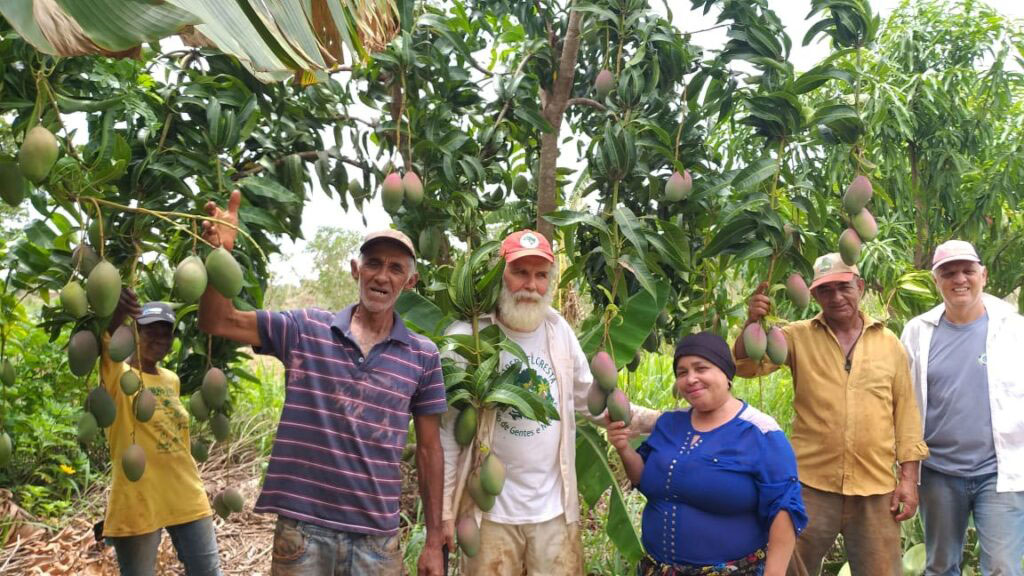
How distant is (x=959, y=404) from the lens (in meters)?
3.10

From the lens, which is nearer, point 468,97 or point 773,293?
point 773,293

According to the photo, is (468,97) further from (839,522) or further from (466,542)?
(839,522)

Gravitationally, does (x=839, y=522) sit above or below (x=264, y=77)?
below

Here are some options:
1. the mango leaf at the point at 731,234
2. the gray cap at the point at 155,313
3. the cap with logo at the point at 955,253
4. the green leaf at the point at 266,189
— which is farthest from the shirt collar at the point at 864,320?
the gray cap at the point at 155,313

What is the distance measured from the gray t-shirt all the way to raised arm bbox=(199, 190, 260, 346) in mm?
2408

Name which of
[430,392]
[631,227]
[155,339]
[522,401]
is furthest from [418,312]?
[155,339]

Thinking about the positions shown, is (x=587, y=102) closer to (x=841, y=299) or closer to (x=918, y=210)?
(x=841, y=299)

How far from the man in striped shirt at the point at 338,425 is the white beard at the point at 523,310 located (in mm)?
399

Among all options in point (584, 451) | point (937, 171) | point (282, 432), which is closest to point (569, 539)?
point (584, 451)

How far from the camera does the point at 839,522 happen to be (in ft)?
10.1

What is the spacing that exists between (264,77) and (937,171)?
4513mm

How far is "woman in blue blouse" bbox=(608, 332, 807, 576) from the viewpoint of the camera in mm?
2355

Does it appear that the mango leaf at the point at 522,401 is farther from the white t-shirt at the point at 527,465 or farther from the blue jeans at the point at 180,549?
the blue jeans at the point at 180,549

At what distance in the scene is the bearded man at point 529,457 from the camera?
8.56ft
